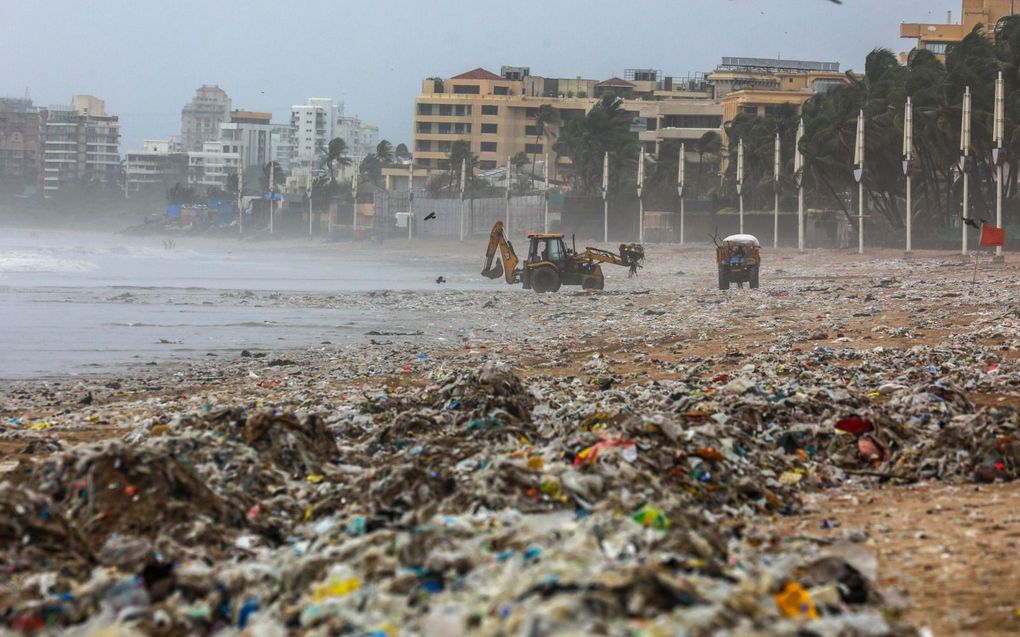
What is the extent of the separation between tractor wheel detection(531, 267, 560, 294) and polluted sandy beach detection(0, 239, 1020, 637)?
61.4ft

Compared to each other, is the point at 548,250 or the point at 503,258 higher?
the point at 548,250

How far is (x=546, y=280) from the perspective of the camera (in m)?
34.3

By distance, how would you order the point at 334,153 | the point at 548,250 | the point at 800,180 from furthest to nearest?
the point at 334,153, the point at 800,180, the point at 548,250

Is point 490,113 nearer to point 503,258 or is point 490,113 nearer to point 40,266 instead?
point 40,266

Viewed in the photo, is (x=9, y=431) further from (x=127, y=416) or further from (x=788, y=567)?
(x=788, y=567)

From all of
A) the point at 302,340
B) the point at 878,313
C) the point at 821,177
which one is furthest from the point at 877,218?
the point at 302,340

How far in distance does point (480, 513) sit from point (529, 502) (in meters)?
0.28

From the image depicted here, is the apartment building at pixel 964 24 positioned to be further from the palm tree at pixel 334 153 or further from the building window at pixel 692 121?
the palm tree at pixel 334 153

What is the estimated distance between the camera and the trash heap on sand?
187 inches

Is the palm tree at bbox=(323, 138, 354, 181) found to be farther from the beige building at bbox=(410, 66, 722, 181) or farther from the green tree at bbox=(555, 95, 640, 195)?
the green tree at bbox=(555, 95, 640, 195)

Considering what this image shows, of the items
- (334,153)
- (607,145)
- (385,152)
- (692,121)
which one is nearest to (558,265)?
(607,145)

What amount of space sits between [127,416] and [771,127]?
69.9 meters

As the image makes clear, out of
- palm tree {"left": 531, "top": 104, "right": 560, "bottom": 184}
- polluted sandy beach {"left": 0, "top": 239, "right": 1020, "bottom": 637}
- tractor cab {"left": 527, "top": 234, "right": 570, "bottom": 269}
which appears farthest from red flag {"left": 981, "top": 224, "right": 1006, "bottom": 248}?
palm tree {"left": 531, "top": 104, "right": 560, "bottom": 184}

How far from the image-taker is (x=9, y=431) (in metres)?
11.5
